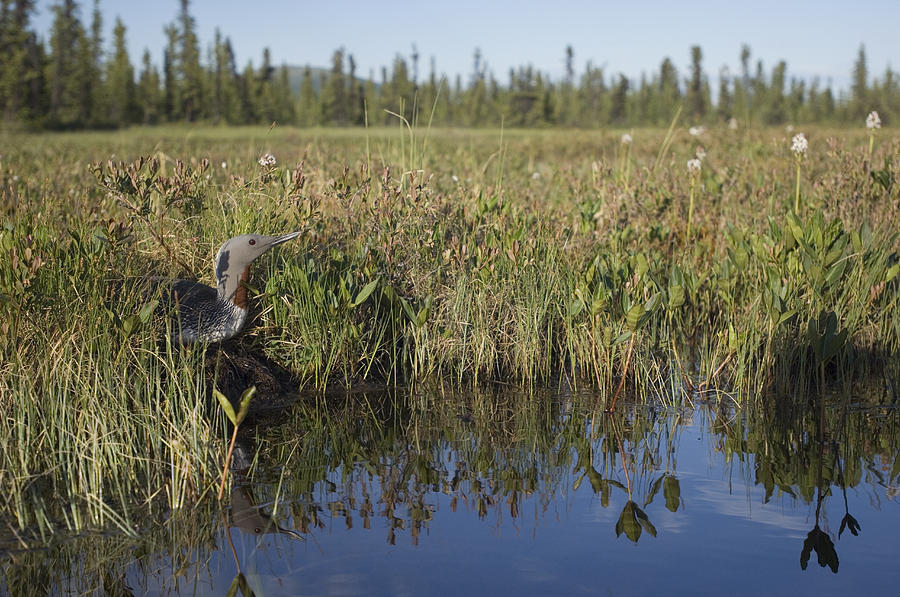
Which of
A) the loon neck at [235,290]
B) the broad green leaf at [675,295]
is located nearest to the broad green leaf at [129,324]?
the loon neck at [235,290]

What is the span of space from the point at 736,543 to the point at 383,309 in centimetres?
329

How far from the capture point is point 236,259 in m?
5.02

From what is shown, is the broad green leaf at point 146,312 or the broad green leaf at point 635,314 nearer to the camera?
the broad green leaf at point 146,312

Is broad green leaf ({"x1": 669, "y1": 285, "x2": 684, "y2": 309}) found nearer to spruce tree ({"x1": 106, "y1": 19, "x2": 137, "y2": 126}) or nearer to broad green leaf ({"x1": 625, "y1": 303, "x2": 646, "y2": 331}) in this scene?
broad green leaf ({"x1": 625, "y1": 303, "x2": 646, "y2": 331})

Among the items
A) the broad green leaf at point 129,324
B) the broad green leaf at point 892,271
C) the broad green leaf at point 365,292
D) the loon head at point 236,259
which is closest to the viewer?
the broad green leaf at point 129,324

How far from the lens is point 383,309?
20.0 feet

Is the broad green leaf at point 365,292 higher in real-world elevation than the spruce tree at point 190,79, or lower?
lower

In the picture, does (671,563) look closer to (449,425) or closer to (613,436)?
(613,436)

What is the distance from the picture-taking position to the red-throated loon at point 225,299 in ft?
16.0

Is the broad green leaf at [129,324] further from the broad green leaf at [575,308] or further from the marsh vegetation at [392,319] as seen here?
the broad green leaf at [575,308]

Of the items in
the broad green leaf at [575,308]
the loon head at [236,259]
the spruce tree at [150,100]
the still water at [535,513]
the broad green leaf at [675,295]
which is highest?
the spruce tree at [150,100]

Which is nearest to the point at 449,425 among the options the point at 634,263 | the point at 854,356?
the point at 634,263

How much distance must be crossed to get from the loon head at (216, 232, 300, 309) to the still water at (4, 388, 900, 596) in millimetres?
864

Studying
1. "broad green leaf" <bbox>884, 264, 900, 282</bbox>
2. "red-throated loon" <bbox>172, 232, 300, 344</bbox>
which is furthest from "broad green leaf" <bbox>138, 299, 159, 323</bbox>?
"broad green leaf" <bbox>884, 264, 900, 282</bbox>
